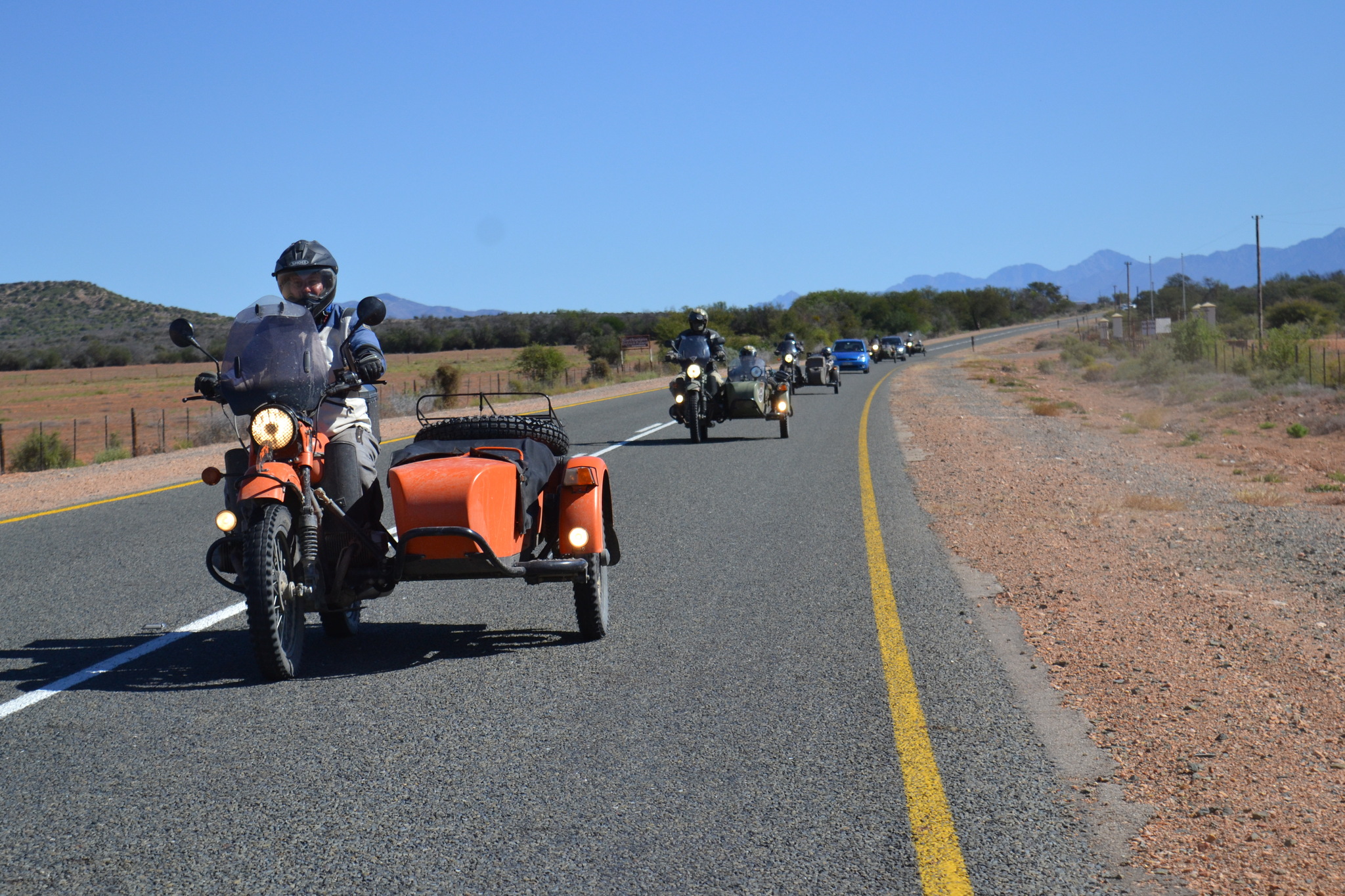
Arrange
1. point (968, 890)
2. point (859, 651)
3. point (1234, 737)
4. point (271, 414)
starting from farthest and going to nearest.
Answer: point (859, 651), point (271, 414), point (1234, 737), point (968, 890)

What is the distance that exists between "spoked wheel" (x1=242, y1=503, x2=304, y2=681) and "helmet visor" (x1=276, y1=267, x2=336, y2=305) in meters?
1.27

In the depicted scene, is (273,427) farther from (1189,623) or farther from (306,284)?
(1189,623)

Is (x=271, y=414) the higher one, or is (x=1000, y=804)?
(x=271, y=414)

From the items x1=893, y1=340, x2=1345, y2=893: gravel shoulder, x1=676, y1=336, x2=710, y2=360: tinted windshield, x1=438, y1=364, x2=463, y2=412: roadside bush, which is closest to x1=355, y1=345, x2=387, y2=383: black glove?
x1=893, y1=340, x2=1345, y2=893: gravel shoulder

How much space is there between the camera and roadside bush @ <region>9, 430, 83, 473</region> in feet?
80.8

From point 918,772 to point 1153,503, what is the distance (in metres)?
8.42

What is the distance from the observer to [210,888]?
11.9 feet

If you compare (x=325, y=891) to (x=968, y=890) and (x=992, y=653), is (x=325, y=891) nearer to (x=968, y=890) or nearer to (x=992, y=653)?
(x=968, y=890)

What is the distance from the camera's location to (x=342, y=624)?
6.68 metres

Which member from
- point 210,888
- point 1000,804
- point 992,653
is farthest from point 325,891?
point 992,653

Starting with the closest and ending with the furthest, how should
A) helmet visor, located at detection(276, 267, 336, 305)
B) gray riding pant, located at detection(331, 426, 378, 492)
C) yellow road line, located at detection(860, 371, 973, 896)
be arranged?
yellow road line, located at detection(860, 371, 973, 896)
gray riding pant, located at detection(331, 426, 378, 492)
helmet visor, located at detection(276, 267, 336, 305)

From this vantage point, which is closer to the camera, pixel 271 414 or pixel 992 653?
pixel 271 414

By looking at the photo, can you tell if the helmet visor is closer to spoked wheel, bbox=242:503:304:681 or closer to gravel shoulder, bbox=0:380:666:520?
spoked wheel, bbox=242:503:304:681

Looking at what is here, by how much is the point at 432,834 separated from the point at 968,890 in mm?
1719
